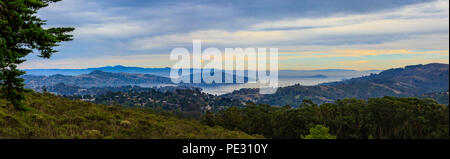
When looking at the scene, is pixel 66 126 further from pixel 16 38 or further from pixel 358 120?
pixel 358 120

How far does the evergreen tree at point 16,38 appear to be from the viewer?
35.4 ft

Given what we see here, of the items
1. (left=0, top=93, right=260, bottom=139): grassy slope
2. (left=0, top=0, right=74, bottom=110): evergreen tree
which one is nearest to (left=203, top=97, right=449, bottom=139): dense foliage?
(left=0, top=93, right=260, bottom=139): grassy slope

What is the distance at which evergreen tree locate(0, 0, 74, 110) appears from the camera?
1078 cm

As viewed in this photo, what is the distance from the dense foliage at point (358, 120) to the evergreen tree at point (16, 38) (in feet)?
145

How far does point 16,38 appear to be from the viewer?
1138 centimetres

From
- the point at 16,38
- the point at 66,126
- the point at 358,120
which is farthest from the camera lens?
the point at 358,120

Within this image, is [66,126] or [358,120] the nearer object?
[66,126]

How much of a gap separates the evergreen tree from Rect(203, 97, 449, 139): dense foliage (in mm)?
44206

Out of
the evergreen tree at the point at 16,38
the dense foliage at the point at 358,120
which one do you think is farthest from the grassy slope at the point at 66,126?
the dense foliage at the point at 358,120

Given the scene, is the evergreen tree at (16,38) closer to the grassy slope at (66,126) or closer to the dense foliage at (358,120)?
the grassy slope at (66,126)

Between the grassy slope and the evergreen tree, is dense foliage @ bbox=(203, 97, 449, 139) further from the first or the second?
the evergreen tree

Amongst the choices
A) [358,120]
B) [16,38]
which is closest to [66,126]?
[16,38]

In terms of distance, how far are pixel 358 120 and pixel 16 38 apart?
5883cm
